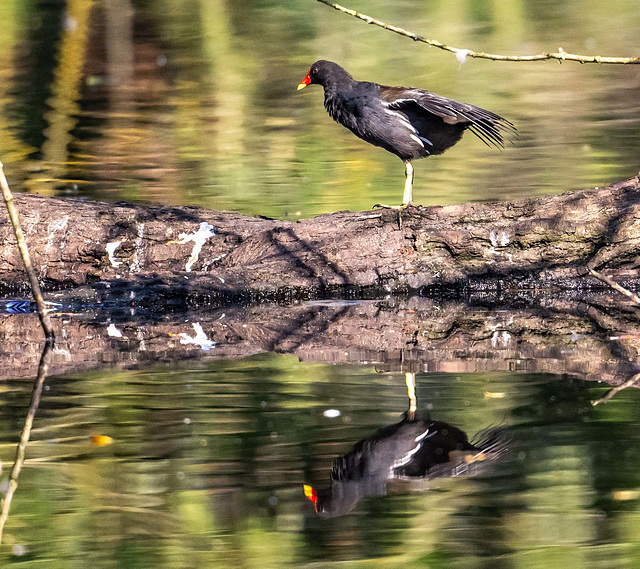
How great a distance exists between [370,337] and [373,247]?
143 centimetres

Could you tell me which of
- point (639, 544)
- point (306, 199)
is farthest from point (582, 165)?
point (639, 544)

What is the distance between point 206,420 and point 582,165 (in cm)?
836

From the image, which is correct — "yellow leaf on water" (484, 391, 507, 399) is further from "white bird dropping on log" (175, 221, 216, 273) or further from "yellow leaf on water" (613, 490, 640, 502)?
"white bird dropping on log" (175, 221, 216, 273)

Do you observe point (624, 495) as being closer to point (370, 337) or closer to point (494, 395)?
point (494, 395)

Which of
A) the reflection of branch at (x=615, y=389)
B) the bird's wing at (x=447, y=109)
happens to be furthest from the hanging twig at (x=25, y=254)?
the reflection of branch at (x=615, y=389)

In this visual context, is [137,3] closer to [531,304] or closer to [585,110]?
[585,110]

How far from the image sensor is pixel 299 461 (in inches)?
166

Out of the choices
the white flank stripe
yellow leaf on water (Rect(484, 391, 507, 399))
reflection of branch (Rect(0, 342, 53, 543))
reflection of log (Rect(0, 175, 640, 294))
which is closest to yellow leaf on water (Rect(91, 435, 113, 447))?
reflection of branch (Rect(0, 342, 53, 543))

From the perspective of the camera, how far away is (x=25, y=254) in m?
6.26

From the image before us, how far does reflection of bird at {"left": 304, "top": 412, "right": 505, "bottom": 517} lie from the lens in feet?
12.6

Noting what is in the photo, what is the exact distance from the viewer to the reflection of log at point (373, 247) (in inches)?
317

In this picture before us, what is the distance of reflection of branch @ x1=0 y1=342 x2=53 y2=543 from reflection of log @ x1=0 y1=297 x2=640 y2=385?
0.08 metres

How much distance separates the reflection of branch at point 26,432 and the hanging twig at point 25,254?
14 centimetres

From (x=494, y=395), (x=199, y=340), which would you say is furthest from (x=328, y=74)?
(x=494, y=395)
